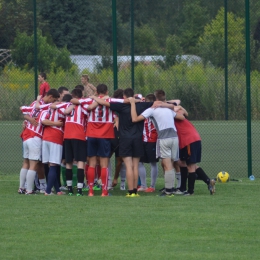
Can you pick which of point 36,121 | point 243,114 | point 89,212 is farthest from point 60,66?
point 89,212

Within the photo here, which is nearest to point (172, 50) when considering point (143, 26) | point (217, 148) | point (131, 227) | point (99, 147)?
point (143, 26)

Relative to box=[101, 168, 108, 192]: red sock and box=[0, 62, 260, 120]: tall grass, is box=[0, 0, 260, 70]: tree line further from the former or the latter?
box=[101, 168, 108, 192]: red sock

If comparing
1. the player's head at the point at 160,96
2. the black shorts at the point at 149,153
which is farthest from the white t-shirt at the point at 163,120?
the black shorts at the point at 149,153

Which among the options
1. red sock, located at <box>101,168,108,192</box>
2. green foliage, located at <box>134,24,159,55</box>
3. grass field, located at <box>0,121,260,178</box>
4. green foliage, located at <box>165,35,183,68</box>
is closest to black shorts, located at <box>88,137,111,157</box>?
red sock, located at <box>101,168,108,192</box>

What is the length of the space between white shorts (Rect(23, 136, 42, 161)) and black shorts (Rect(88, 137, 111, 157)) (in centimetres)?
83

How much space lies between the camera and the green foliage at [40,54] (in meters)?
16.4

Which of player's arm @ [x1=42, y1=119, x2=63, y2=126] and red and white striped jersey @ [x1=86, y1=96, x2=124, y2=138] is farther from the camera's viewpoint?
player's arm @ [x1=42, y1=119, x2=63, y2=126]

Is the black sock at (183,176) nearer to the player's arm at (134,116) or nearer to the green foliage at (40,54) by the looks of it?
the player's arm at (134,116)

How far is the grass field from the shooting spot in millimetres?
16973

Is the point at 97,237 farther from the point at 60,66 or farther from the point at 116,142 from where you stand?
the point at 60,66

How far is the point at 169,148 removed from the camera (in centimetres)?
1158

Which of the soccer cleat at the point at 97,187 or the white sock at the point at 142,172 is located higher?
the white sock at the point at 142,172

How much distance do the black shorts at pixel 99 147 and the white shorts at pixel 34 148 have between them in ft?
2.72

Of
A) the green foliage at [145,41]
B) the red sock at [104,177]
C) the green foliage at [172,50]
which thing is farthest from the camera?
the green foliage at [172,50]
